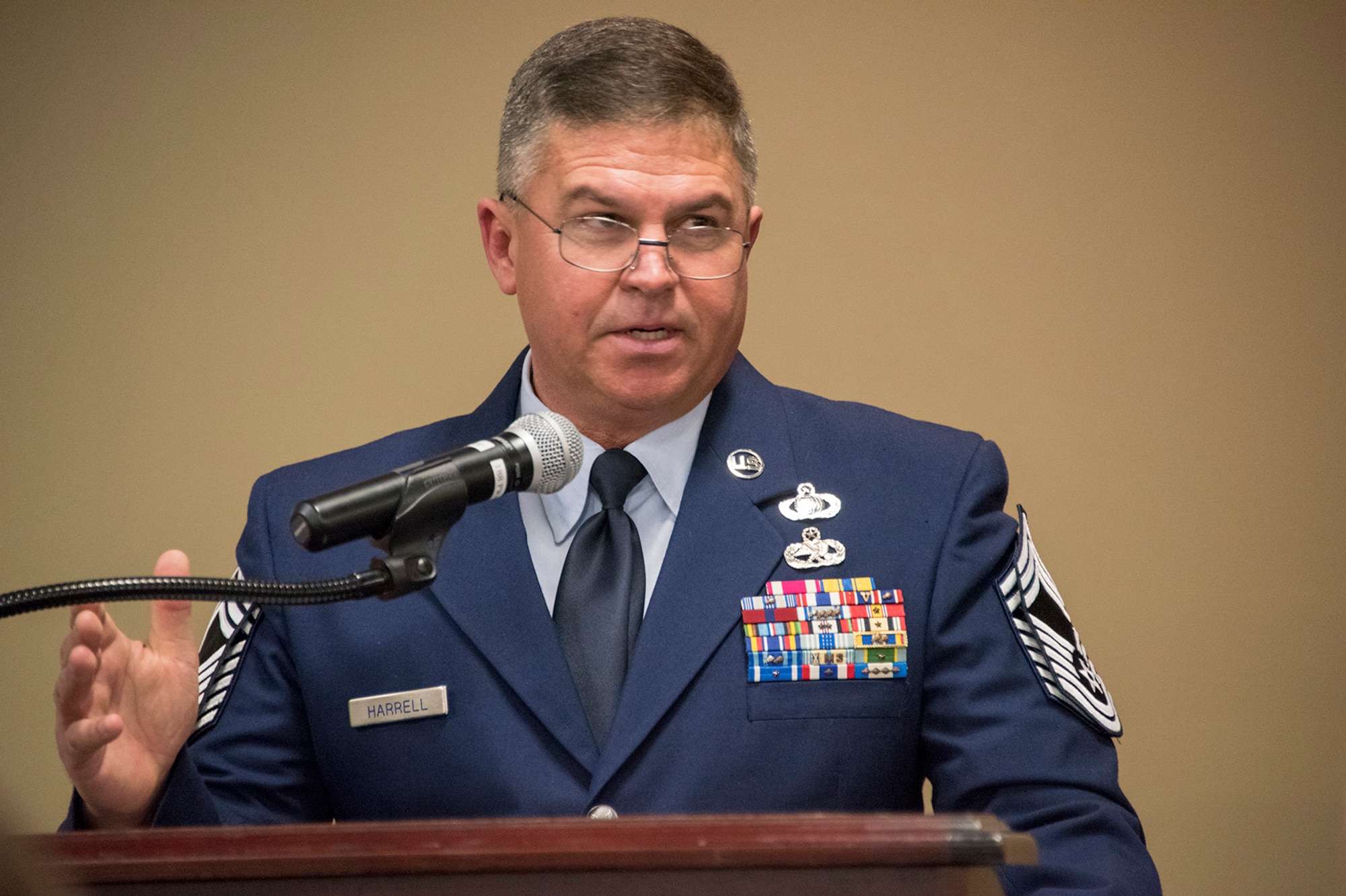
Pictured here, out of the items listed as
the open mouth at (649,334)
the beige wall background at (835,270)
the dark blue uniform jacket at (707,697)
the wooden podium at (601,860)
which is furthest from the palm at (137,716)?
the beige wall background at (835,270)

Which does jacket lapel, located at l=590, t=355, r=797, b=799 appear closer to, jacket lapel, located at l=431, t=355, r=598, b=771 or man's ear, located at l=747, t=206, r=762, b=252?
jacket lapel, located at l=431, t=355, r=598, b=771

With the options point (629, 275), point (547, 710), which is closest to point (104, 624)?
point (547, 710)

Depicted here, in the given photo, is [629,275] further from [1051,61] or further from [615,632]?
[1051,61]

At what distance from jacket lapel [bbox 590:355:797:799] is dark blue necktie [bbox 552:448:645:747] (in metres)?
0.03

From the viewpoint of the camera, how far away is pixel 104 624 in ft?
4.35

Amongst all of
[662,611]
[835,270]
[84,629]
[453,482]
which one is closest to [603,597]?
[662,611]

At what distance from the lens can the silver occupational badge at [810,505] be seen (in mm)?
1766

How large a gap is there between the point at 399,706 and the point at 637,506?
42 centimetres

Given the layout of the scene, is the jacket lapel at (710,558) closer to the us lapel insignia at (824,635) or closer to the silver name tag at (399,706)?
the us lapel insignia at (824,635)

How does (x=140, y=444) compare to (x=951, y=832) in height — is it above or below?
above

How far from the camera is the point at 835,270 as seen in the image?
2.62 metres

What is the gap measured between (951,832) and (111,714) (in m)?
0.88

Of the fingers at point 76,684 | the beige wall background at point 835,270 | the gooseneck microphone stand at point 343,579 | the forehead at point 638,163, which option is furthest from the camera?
the beige wall background at point 835,270

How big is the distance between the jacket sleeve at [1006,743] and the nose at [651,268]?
1.65ft
